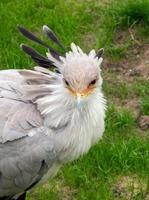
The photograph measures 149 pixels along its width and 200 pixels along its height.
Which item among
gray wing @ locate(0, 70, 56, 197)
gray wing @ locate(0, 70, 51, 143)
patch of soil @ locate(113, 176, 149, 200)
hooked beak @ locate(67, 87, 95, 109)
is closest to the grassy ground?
patch of soil @ locate(113, 176, 149, 200)

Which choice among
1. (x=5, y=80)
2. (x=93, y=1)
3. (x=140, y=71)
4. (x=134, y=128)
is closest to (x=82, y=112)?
(x=5, y=80)

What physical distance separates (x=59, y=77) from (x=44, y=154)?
0.43 m

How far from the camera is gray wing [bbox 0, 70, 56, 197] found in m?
3.78

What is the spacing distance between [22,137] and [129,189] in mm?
1073

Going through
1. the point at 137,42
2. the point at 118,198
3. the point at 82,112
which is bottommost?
the point at 118,198

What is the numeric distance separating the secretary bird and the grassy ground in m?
0.70

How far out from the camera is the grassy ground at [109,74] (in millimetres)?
4609

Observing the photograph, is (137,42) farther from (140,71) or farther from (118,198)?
(118,198)

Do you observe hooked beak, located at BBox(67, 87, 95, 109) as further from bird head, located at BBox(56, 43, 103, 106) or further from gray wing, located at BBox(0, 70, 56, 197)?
gray wing, located at BBox(0, 70, 56, 197)

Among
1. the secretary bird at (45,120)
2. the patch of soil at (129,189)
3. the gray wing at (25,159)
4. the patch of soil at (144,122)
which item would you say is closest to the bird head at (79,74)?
the secretary bird at (45,120)

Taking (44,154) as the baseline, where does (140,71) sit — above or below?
above

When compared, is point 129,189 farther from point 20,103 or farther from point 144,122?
point 20,103

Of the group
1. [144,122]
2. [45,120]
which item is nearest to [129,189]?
[144,122]

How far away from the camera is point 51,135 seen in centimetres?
381
